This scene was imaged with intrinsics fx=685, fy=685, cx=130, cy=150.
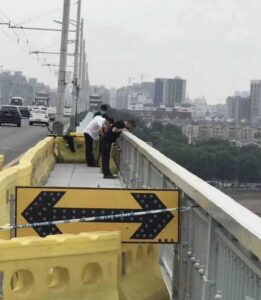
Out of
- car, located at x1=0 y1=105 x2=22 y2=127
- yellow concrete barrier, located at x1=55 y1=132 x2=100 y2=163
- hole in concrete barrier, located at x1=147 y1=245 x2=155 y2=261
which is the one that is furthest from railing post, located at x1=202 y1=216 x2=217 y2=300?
car, located at x1=0 y1=105 x2=22 y2=127

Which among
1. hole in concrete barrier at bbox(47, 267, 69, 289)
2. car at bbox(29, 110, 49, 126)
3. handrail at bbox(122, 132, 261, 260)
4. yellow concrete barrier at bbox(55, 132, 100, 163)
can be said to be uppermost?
handrail at bbox(122, 132, 261, 260)

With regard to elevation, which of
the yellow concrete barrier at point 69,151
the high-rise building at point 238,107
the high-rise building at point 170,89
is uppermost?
the high-rise building at point 170,89

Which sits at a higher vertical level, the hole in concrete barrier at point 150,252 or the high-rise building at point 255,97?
the high-rise building at point 255,97

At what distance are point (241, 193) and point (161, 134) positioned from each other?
8024 millimetres

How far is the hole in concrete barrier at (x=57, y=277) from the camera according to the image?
5.40 metres

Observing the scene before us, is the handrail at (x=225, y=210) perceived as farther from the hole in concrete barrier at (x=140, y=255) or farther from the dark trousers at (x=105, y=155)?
the dark trousers at (x=105, y=155)

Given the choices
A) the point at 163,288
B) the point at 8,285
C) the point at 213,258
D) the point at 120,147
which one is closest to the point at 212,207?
the point at 213,258

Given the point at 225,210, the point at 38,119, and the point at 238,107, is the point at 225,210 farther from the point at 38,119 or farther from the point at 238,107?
the point at 38,119

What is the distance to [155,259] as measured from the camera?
6.95 meters

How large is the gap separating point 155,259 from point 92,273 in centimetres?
137

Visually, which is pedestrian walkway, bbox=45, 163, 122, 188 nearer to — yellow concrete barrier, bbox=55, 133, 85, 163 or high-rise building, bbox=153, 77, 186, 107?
yellow concrete barrier, bbox=55, 133, 85, 163

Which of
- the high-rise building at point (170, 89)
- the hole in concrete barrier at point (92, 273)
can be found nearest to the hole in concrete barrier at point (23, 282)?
the hole in concrete barrier at point (92, 273)

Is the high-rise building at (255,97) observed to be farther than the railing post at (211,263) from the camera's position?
Yes

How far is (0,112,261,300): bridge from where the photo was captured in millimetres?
4340
